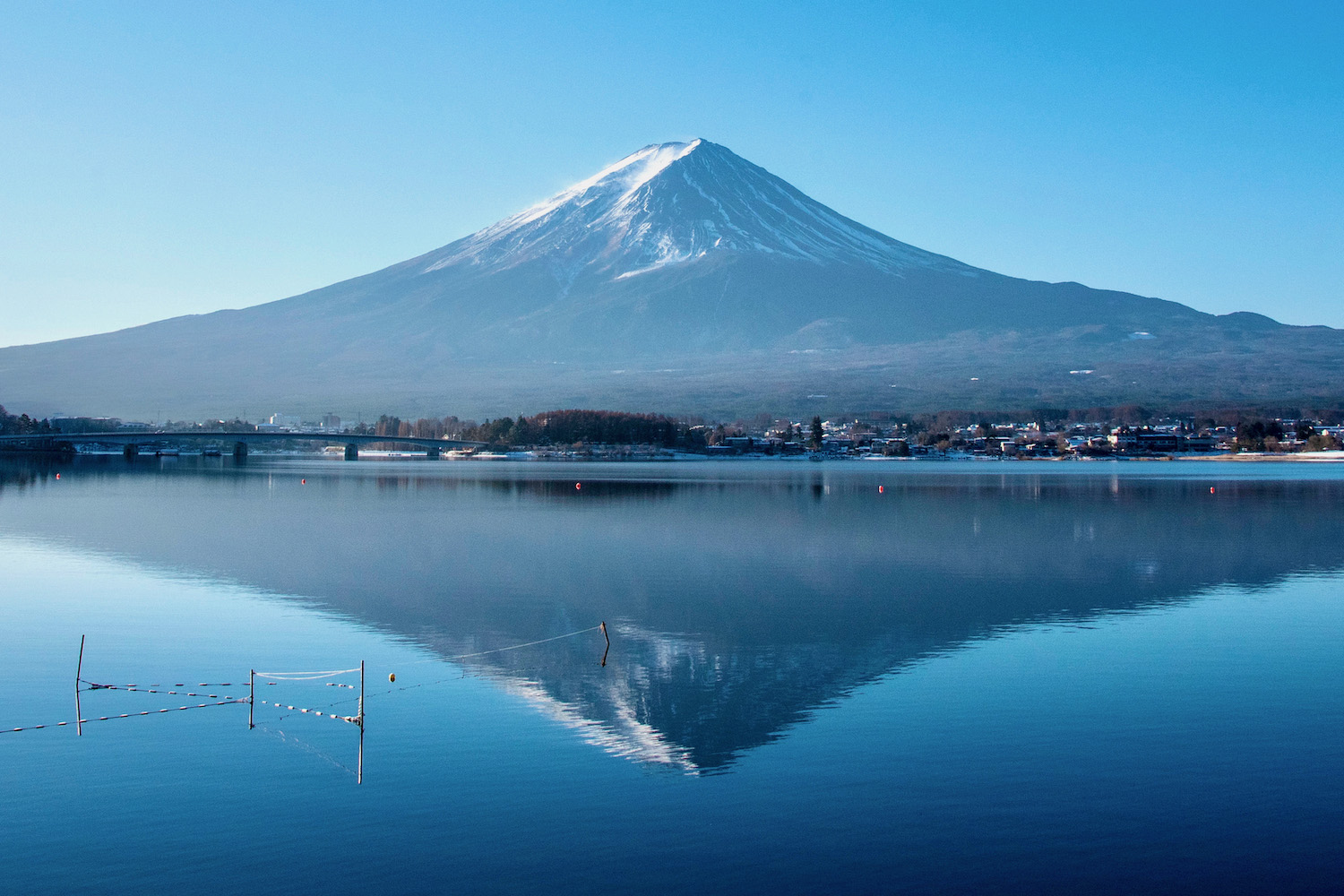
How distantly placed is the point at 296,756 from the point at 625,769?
2.57 m

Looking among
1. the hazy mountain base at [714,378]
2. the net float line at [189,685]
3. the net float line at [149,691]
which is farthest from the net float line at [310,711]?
the hazy mountain base at [714,378]

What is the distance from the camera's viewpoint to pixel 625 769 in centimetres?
897

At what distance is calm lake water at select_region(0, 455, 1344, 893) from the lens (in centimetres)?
730

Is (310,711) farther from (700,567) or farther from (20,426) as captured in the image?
(20,426)

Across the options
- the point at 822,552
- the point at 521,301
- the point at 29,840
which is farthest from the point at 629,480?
the point at 521,301

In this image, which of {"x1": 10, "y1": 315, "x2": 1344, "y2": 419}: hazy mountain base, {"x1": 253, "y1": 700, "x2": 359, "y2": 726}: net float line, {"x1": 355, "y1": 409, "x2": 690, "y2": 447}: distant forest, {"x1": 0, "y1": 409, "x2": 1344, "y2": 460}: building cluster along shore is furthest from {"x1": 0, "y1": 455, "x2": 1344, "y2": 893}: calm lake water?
{"x1": 10, "y1": 315, "x2": 1344, "y2": 419}: hazy mountain base

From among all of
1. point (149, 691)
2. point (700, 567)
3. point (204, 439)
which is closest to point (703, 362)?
point (204, 439)

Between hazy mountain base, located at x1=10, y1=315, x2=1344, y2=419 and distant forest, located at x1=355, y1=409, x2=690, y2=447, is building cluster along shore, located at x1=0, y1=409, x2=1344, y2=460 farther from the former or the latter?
hazy mountain base, located at x1=10, y1=315, x2=1344, y2=419

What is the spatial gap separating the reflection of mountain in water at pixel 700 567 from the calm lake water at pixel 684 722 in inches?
4.2

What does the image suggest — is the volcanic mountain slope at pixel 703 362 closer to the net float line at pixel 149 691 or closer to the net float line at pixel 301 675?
the net float line at pixel 301 675

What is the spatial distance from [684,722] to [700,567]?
1079 centimetres

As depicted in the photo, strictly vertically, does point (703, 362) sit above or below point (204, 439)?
above

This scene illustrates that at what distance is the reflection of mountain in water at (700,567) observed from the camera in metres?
12.0

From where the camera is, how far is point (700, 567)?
69.5ft
